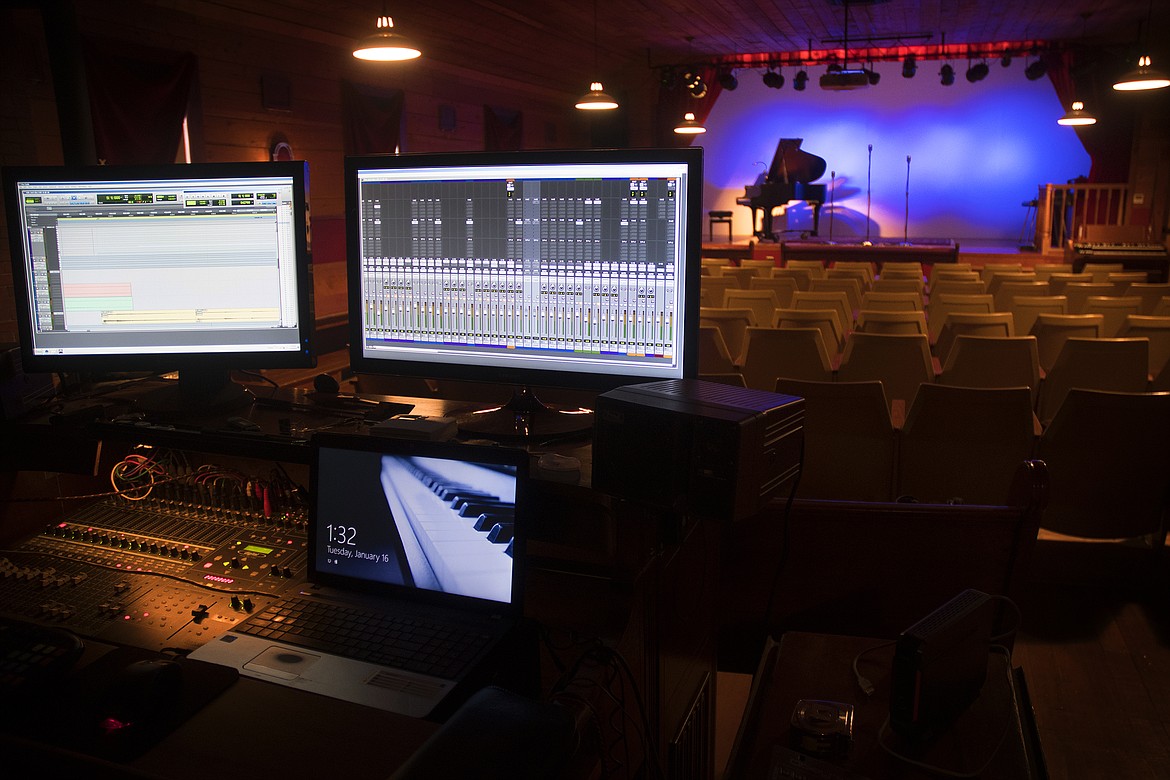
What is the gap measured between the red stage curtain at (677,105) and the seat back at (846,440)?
12082 millimetres

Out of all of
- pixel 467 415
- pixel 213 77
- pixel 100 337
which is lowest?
pixel 467 415

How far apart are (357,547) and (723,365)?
3221 mm

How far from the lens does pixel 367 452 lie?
142 centimetres

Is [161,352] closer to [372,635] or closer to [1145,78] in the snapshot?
[372,635]

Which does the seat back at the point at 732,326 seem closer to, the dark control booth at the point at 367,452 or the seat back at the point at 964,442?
the seat back at the point at 964,442

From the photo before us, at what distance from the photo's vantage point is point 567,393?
7.93 ft

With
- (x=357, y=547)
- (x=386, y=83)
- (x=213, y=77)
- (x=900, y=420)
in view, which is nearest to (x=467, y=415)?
(x=357, y=547)

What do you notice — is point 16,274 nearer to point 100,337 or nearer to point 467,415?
point 100,337

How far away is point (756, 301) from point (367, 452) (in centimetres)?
538

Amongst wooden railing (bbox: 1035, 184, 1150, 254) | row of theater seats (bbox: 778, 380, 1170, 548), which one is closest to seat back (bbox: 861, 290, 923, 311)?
row of theater seats (bbox: 778, 380, 1170, 548)

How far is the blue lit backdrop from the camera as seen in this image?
14.4 m

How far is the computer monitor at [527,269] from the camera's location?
59.8 inches

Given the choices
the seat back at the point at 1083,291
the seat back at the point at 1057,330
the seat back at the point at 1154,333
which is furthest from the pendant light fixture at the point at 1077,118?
the seat back at the point at 1057,330

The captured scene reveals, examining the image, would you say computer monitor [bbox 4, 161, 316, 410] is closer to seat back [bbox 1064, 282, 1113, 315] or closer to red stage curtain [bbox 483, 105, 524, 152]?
seat back [bbox 1064, 282, 1113, 315]
